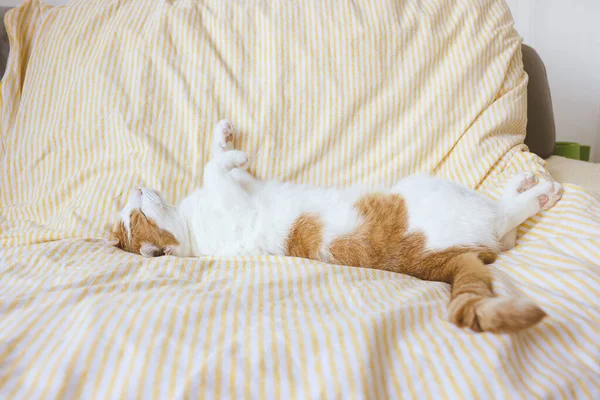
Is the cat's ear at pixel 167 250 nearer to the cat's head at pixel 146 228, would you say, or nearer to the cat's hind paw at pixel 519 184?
the cat's head at pixel 146 228

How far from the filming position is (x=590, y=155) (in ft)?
10.6

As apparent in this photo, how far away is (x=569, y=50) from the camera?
9.86 feet

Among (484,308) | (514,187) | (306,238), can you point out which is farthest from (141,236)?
(514,187)

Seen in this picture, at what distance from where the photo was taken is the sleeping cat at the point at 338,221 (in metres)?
1.37

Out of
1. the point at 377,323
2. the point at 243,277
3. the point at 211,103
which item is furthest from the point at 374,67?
the point at 377,323

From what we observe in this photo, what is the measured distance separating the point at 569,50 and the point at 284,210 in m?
2.58

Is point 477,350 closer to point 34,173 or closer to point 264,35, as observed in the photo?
point 264,35

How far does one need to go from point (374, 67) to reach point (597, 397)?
1.34m

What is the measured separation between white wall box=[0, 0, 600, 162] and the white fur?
2011 millimetres

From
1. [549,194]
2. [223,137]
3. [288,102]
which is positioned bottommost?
[549,194]

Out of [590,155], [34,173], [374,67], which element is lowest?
[590,155]

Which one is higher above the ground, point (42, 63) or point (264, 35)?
point (264, 35)

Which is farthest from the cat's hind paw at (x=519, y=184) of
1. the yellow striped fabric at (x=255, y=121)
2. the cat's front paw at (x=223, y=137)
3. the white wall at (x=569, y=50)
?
the white wall at (x=569, y=50)

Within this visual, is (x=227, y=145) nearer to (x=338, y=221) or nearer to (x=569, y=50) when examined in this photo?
(x=338, y=221)
